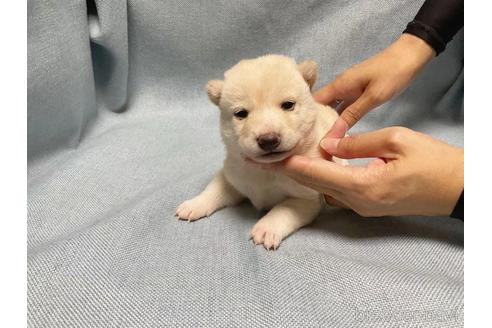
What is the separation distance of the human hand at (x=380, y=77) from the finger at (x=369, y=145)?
46 centimetres

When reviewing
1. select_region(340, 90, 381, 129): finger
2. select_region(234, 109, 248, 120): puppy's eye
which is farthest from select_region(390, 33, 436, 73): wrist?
select_region(234, 109, 248, 120): puppy's eye

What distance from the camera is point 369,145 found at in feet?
5.75

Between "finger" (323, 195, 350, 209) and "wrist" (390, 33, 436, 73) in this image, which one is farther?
"wrist" (390, 33, 436, 73)

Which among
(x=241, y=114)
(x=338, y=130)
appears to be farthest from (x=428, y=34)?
(x=241, y=114)

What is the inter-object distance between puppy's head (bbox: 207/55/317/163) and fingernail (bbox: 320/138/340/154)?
98mm

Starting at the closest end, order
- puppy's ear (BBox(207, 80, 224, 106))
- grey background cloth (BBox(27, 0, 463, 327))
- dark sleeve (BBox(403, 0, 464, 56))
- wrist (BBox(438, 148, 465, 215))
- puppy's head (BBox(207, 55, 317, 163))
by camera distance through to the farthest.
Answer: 1. grey background cloth (BBox(27, 0, 463, 327))
2. wrist (BBox(438, 148, 465, 215))
3. puppy's head (BBox(207, 55, 317, 163))
4. puppy's ear (BBox(207, 80, 224, 106))
5. dark sleeve (BBox(403, 0, 464, 56))

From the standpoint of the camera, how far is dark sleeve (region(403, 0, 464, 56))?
242 centimetres

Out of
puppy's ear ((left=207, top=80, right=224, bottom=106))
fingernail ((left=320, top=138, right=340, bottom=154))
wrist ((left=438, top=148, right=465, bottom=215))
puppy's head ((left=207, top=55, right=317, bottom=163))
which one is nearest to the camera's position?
wrist ((left=438, top=148, right=465, bottom=215))

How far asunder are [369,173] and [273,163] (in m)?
0.47

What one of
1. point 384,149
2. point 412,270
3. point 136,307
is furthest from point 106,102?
point 412,270

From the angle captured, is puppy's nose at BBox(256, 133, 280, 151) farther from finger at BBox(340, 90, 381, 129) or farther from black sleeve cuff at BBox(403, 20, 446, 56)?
black sleeve cuff at BBox(403, 20, 446, 56)

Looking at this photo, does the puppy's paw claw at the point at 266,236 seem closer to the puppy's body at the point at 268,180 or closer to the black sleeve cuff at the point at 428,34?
the puppy's body at the point at 268,180

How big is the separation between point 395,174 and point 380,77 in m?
0.96

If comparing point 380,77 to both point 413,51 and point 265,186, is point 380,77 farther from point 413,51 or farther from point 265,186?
point 265,186
